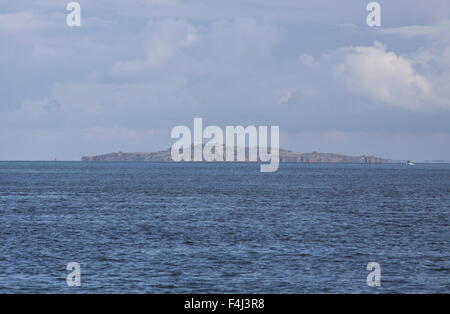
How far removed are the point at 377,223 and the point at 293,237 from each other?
16.6 metres

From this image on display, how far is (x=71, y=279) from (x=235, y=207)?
184 ft

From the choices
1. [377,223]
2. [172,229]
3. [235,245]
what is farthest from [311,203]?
[235,245]
